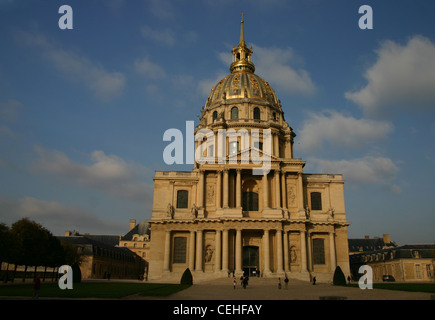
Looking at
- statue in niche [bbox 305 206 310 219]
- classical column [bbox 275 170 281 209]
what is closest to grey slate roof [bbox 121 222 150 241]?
classical column [bbox 275 170 281 209]

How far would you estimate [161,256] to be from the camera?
4722cm

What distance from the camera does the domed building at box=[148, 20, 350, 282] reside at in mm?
44594

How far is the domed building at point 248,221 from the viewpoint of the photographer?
44.6 m

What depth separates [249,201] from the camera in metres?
49.2

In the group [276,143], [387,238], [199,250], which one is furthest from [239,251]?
[387,238]

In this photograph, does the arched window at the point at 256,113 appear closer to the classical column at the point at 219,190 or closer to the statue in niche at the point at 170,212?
the classical column at the point at 219,190

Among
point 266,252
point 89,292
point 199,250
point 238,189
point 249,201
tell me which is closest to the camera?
point 89,292

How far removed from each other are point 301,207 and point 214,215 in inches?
430

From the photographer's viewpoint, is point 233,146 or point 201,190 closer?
point 201,190

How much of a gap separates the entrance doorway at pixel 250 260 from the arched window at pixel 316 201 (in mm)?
9671

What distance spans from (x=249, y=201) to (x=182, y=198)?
8894mm

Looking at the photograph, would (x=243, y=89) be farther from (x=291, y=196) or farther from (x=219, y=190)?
(x=291, y=196)
